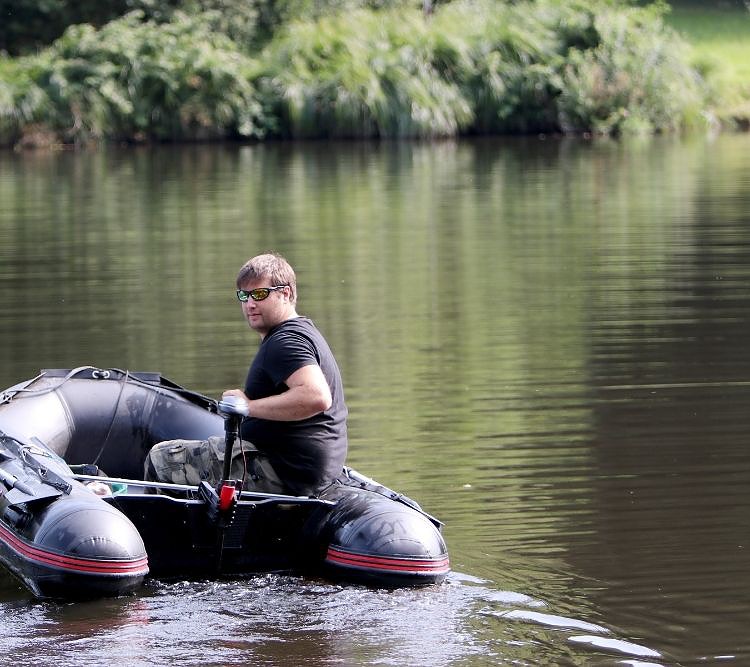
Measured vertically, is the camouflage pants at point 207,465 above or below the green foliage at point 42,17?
below

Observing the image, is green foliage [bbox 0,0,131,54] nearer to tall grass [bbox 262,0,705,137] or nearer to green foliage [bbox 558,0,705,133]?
tall grass [bbox 262,0,705,137]

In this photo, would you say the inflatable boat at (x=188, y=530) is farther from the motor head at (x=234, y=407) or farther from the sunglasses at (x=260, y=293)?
the sunglasses at (x=260, y=293)

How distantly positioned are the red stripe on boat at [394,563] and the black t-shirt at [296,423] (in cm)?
46

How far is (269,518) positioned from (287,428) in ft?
1.32

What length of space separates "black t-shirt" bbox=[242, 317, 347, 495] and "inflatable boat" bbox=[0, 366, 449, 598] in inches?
5.3

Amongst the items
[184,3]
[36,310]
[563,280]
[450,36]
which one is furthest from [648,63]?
[36,310]

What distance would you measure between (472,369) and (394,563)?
493 centimetres

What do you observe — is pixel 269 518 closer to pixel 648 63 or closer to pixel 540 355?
pixel 540 355

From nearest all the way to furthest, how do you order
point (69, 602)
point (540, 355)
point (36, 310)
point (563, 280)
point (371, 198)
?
1. point (69, 602)
2. point (540, 355)
3. point (36, 310)
4. point (563, 280)
5. point (371, 198)

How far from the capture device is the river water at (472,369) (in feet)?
20.9

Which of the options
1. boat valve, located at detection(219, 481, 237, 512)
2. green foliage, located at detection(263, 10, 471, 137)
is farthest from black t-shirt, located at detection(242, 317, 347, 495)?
green foliage, located at detection(263, 10, 471, 137)

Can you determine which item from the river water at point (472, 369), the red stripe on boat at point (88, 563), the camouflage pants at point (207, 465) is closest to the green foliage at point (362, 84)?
the river water at point (472, 369)

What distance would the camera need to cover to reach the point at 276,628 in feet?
20.9

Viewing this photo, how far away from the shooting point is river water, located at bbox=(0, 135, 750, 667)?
6383 millimetres
